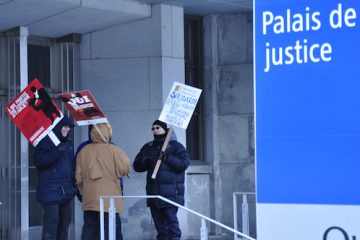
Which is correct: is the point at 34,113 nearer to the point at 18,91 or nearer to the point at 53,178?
the point at 53,178

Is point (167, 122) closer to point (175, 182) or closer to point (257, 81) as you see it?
point (175, 182)

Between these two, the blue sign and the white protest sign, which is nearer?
the blue sign

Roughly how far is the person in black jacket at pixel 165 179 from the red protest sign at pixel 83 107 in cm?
68

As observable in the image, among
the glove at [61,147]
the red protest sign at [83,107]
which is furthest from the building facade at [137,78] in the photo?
the glove at [61,147]

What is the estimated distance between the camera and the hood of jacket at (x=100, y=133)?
31.3ft

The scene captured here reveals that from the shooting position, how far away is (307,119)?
4035 millimetres

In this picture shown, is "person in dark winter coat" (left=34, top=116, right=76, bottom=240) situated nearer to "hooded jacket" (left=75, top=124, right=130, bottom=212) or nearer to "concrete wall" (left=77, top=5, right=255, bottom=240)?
"hooded jacket" (left=75, top=124, right=130, bottom=212)

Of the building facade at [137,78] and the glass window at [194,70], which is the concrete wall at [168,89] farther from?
the glass window at [194,70]

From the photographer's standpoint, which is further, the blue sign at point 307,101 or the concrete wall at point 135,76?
the concrete wall at point 135,76

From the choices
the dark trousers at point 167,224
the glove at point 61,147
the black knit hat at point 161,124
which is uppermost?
the black knit hat at point 161,124

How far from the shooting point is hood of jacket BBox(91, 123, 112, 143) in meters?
9.53

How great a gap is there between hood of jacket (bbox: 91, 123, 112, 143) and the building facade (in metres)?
1.72

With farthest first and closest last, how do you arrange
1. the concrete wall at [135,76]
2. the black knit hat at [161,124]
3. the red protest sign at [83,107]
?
the concrete wall at [135,76] → the red protest sign at [83,107] → the black knit hat at [161,124]

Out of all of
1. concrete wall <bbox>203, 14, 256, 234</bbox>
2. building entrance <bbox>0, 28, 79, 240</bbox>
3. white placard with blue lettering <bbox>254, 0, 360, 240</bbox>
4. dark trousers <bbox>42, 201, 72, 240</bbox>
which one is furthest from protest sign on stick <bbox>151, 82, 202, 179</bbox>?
white placard with blue lettering <bbox>254, 0, 360, 240</bbox>
